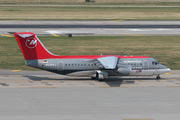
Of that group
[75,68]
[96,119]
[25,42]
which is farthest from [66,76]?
[96,119]

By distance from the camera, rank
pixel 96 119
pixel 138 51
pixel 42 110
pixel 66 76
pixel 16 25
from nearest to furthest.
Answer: pixel 96 119, pixel 42 110, pixel 66 76, pixel 138 51, pixel 16 25

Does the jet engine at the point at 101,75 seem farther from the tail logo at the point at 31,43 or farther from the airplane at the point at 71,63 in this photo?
the tail logo at the point at 31,43

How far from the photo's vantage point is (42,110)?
30000mm

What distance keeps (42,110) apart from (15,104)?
133 inches

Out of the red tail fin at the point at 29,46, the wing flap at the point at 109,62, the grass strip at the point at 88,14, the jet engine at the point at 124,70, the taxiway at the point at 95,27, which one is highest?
the grass strip at the point at 88,14

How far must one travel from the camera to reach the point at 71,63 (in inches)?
1673

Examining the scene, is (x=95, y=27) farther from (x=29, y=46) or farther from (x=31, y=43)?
(x=29, y=46)

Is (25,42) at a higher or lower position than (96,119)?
higher

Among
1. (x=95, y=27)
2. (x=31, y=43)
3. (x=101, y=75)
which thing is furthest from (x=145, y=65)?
(x=95, y=27)

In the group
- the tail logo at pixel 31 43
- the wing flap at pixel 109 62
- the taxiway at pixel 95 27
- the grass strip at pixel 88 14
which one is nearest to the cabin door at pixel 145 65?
the wing flap at pixel 109 62

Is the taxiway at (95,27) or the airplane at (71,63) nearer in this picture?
the airplane at (71,63)

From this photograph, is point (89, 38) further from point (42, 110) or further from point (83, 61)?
point (42, 110)

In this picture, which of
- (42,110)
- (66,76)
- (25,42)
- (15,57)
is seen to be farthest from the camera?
(15,57)

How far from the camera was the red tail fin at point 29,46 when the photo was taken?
41.9 m
